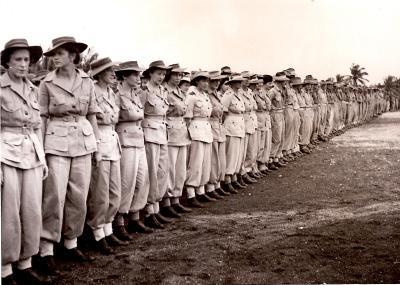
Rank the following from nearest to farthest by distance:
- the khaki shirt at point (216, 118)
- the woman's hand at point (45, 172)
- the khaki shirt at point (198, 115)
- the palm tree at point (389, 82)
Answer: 1. the woman's hand at point (45, 172)
2. the khaki shirt at point (198, 115)
3. the khaki shirt at point (216, 118)
4. the palm tree at point (389, 82)

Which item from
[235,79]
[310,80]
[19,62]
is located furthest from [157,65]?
[310,80]

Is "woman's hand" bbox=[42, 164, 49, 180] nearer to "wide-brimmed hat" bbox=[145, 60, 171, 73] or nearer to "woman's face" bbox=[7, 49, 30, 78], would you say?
"woman's face" bbox=[7, 49, 30, 78]

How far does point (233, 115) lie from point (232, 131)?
0.30 meters

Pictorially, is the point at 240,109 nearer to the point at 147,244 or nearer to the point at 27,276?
the point at 147,244

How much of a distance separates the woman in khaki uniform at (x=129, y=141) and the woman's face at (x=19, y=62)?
1.68m

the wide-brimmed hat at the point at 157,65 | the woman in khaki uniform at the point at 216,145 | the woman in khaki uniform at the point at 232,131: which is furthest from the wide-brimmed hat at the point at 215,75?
the wide-brimmed hat at the point at 157,65

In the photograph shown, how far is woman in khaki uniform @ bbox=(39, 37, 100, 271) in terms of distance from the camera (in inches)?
184

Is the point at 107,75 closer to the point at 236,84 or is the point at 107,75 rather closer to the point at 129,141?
the point at 129,141

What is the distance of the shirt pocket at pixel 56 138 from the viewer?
15.3 feet

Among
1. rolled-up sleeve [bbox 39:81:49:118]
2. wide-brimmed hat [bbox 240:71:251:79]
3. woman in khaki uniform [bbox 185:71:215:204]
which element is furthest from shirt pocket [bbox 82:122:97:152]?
wide-brimmed hat [bbox 240:71:251:79]

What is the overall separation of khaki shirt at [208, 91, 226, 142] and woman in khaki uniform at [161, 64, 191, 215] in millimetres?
1172

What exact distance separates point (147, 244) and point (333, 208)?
3.00m

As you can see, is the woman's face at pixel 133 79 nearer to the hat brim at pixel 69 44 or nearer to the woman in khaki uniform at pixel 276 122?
the hat brim at pixel 69 44

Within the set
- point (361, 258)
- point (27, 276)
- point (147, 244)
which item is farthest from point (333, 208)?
point (27, 276)
